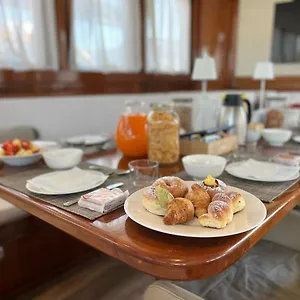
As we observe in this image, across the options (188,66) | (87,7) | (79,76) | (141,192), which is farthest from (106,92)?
(141,192)

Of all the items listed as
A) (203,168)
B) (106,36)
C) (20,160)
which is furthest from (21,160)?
(106,36)

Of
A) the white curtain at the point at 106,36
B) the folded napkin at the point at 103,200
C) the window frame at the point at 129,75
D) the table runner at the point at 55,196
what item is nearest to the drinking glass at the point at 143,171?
the table runner at the point at 55,196

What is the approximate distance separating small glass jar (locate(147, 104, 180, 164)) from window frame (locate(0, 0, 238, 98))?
5.24 ft

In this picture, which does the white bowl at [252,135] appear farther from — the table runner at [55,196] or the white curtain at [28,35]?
the white curtain at [28,35]

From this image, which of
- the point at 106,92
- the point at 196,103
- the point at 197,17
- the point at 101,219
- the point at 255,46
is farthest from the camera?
the point at 255,46

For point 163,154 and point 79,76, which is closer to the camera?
point 163,154

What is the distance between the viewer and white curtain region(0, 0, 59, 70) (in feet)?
7.27

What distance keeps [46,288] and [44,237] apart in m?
0.26

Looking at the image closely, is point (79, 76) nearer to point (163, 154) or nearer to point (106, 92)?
point (106, 92)

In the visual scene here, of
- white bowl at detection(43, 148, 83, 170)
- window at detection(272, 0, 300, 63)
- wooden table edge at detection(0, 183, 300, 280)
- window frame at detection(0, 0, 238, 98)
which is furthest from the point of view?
window at detection(272, 0, 300, 63)

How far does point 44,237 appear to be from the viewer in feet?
5.45

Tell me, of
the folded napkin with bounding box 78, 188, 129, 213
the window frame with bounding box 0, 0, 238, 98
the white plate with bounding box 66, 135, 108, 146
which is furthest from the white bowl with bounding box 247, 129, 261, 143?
the window frame with bounding box 0, 0, 238, 98

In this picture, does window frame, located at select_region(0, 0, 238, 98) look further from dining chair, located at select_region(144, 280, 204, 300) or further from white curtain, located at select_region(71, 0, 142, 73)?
dining chair, located at select_region(144, 280, 204, 300)

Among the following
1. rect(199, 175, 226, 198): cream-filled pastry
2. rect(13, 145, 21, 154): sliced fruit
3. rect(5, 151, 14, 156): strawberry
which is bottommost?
rect(5, 151, 14, 156): strawberry
